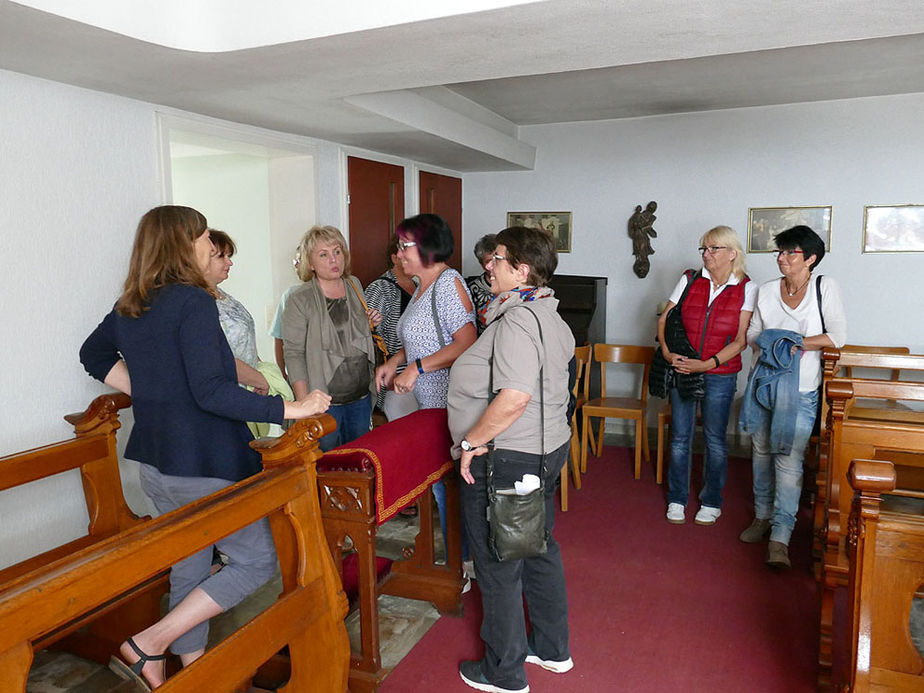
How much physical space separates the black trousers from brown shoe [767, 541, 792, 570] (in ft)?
4.68

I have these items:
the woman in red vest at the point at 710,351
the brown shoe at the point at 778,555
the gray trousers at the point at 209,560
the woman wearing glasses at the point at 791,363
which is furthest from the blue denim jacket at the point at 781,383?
the gray trousers at the point at 209,560

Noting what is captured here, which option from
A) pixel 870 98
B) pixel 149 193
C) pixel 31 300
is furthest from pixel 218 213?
pixel 870 98

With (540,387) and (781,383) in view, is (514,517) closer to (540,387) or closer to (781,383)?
(540,387)

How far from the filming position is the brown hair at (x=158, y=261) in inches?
82.7

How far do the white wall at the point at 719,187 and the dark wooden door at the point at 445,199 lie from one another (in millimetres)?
109

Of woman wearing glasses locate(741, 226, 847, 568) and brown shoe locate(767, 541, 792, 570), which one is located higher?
woman wearing glasses locate(741, 226, 847, 568)

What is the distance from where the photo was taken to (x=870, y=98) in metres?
5.18

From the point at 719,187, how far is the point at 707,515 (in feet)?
9.25

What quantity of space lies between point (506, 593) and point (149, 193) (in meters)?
2.39

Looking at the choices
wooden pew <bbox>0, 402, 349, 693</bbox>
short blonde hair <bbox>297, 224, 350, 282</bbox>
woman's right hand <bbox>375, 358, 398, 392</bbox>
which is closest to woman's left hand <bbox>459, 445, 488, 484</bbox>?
wooden pew <bbox>0, 402, 349, 693</bbox>

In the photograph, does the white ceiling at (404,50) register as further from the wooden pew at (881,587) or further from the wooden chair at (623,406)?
the wooden chair at (623,406)

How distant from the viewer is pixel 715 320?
3.91m

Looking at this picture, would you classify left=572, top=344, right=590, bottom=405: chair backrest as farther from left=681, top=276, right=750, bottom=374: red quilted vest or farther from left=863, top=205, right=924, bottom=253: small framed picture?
left=863, top=205, right=924, bottom=253: small framed picture

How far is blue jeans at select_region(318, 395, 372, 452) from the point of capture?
133 inches
